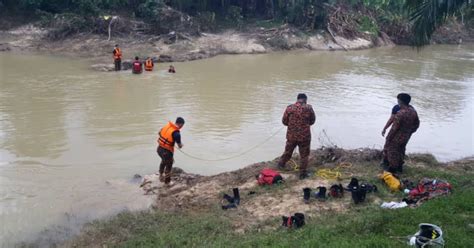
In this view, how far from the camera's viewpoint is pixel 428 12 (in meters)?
9.23

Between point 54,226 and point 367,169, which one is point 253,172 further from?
Answer: point 54,226

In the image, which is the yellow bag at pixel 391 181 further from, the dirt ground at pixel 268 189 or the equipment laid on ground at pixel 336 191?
the equipment laid on ground at pixel 336 191

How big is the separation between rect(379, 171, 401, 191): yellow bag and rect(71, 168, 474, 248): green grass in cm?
86

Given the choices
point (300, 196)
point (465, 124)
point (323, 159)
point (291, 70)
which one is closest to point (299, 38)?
point (291, 70)

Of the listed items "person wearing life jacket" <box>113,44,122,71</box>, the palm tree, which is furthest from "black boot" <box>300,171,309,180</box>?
"person wearing life jacket" <box>113,44,122,71</box>

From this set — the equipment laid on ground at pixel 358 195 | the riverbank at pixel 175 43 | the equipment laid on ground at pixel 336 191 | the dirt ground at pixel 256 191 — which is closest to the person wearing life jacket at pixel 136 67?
the riverbank at pixel 175 43

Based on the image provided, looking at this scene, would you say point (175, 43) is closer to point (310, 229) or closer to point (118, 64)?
point (118, 64)

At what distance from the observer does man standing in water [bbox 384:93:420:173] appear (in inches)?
342

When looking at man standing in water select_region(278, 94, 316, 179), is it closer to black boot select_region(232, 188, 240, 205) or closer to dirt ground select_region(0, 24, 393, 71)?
black boot select_region(232, 188, 240, 205)

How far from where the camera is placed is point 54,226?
305 inches

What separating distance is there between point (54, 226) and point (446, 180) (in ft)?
22.2

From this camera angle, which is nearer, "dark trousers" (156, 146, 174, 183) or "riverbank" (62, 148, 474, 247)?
"riverbank" (62, 148, 474, 247)

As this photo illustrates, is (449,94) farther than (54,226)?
Yes

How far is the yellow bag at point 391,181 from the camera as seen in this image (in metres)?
8.09
